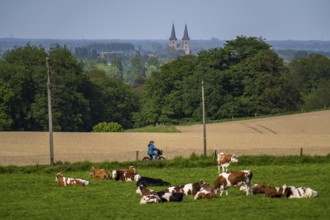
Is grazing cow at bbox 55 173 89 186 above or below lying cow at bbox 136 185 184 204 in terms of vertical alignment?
below

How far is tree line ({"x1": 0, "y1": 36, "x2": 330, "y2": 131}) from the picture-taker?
100688 mm

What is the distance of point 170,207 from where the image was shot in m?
28.3

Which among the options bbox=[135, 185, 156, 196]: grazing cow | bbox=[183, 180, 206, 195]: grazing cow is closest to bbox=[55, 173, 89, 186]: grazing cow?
bbox=[135, 185, 156, 196]: grazing cow

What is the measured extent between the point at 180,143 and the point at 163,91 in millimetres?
55592

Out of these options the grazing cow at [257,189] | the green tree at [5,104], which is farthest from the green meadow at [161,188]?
the green tree at [5,104]

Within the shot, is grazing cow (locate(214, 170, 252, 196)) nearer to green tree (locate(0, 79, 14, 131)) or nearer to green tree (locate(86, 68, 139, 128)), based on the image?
green tree (locate(0, 79, 14, 131))

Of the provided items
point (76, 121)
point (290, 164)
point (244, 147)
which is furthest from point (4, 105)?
point (290, 164)

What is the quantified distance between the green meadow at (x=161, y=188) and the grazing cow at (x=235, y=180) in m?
0.32

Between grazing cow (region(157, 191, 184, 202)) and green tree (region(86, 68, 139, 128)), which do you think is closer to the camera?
grazing cow (region(157, 191, 184, 202))

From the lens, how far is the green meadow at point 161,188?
88.6ft

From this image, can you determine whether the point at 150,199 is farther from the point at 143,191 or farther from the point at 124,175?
the point at 124,175

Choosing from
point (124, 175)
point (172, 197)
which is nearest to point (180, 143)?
point (124, 175)

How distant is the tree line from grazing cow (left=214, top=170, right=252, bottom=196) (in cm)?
6717

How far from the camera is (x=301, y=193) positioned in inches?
1152
